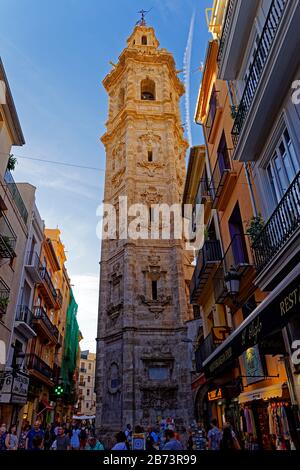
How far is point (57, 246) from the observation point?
3381 cm

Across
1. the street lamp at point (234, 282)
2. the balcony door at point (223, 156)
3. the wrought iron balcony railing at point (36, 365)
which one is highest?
the balcony door at point (223, 156)

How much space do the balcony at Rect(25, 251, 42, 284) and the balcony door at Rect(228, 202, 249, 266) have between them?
39.8 feet

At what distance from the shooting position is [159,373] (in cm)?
2103

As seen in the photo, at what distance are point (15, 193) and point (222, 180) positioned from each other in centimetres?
993

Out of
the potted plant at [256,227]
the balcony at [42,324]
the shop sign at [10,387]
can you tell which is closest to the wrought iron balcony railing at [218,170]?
the potted plant at [256,227]

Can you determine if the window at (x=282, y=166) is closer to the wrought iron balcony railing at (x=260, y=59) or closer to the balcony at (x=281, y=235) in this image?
the balcony at (x=281, y=235)

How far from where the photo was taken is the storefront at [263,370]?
4336mm

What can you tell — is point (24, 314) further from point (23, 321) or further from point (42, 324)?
point (42, 324)

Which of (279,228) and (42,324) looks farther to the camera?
(42,324)

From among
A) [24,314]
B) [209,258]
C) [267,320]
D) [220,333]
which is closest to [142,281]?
[24,314]

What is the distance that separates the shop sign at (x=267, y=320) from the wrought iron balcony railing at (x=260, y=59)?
3909 mm

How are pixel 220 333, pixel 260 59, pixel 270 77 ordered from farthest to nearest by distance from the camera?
pixel 220 333 → pixel 260 59 → pixel 270 77

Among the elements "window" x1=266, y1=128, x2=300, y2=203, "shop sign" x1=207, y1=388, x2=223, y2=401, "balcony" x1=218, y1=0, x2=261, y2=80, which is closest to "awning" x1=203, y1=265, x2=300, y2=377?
"window" x1=266, y1=128, x2=300, y2=203

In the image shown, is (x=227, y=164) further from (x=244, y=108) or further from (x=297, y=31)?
(x=297, y=31)
